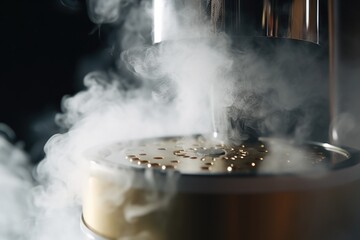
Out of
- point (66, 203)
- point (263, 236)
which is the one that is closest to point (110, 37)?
point (66, 203)

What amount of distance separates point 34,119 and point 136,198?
74 cm

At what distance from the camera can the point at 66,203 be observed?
1100mm

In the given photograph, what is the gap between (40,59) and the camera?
46.9 inches

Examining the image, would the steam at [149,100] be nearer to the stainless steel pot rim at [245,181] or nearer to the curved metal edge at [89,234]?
the curved metal edge at [89,234]

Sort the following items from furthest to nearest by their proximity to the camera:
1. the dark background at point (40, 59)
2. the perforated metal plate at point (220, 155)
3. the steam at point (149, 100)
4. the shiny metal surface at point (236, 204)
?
the dark background at point (40, 59) → the steam at point (149, 100) → the perforated metal plate at point (220, 155) → the shiny metal surface at point (236, 204)

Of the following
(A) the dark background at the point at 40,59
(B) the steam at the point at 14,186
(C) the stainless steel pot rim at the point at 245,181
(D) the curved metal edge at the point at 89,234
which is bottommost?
(B) the steam at the point at 14,186

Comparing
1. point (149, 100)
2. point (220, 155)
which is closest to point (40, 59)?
point (149, 100)

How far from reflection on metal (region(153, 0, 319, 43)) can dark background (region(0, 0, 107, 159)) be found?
0.50m

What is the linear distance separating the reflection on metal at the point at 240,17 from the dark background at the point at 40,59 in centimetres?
50

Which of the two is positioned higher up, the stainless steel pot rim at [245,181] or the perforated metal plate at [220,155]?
the stainless steel pot rim at [245,181]

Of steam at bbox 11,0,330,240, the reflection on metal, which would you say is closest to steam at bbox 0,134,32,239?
steam at bbox 11,0,330,240

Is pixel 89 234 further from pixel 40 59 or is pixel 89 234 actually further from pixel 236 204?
pixel 40 59

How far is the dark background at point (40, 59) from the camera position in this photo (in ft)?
3.81

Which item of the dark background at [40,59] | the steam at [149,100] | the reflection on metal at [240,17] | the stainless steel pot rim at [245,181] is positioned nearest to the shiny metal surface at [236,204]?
the stainless steel pot rim at [245,181]
